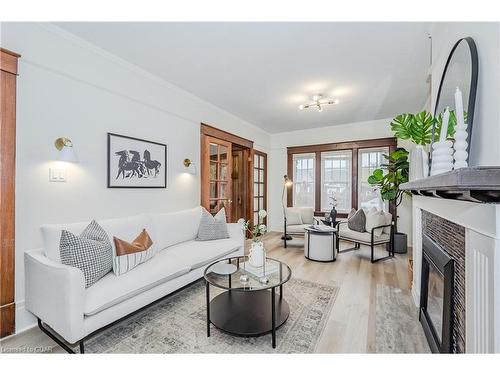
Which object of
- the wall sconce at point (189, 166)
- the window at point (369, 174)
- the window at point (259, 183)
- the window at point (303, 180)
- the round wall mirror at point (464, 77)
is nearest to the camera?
the round wall mirror at point (464, 77)

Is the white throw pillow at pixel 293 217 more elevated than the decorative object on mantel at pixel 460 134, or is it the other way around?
the decorative object on mantel at pixel 460 134

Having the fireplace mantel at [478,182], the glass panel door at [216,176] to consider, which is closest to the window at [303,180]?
the glass panel door at [216,176]

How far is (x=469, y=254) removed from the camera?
1112 millimetres

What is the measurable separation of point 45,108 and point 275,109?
3278 millimetres

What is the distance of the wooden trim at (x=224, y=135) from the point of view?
3.94 m

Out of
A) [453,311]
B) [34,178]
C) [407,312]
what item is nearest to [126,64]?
[34,178]

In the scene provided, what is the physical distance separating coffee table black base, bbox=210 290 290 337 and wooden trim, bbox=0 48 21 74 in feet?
8.41

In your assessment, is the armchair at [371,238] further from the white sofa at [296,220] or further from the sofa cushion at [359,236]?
the white sofa at [296,220]

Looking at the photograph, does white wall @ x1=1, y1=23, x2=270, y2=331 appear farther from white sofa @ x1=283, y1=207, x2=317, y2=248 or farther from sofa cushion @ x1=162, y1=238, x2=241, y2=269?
white sofa @ x1=283, y1=207, x2=317, y2=248

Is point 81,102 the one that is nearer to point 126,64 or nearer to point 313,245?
point 126,64

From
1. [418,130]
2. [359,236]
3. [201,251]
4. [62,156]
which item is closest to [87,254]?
[62,156]

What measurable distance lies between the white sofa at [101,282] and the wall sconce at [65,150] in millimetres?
602

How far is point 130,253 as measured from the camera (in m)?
2.07
